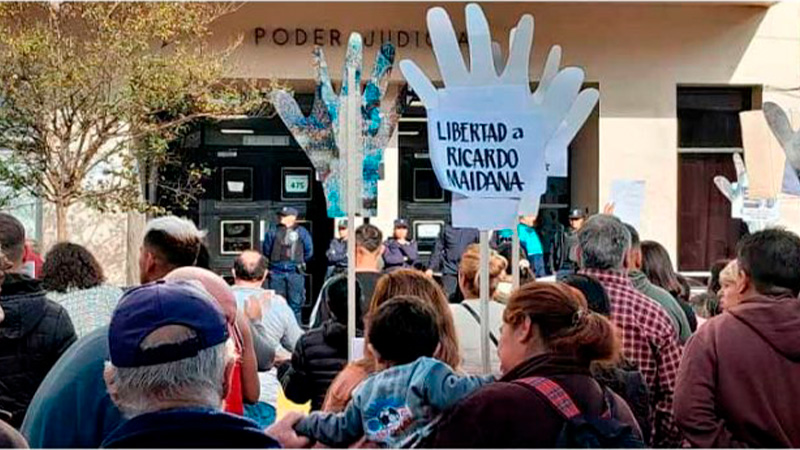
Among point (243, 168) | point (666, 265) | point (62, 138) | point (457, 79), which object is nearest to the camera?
point (457, 79)

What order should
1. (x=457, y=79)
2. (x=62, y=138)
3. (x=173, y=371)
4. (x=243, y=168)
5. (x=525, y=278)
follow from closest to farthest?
(x=173, y=371) < (x=457, y=79) < (x=525, y=278) < (x=62, y=138) < (x=243, y=168)

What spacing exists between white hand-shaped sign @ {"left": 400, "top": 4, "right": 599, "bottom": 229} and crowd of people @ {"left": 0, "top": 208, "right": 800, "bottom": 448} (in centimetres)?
47

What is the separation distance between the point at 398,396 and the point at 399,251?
384 inches

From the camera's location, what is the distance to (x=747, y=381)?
3.28 meters

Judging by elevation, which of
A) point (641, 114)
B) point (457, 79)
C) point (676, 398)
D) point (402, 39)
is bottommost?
point (676, 398)

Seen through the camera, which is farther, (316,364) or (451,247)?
(451,247)

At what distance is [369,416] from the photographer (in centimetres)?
276

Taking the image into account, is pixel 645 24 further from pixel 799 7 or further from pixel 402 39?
pixel 402 39

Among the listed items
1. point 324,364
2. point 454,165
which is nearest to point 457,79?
point 454,165

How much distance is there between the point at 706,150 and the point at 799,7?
2.56 metres

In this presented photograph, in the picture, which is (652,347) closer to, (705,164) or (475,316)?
(475,316)

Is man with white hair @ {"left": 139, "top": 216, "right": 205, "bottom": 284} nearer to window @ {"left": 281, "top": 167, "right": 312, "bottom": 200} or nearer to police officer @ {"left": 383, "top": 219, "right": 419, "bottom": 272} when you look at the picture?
police officer @ {"left": 383, "top": 219, "right": 419, "bottom": 272}

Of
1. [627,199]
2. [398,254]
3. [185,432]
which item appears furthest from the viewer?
[398,254]

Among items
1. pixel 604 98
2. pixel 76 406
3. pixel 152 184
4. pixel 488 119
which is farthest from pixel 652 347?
pixel 604 98
